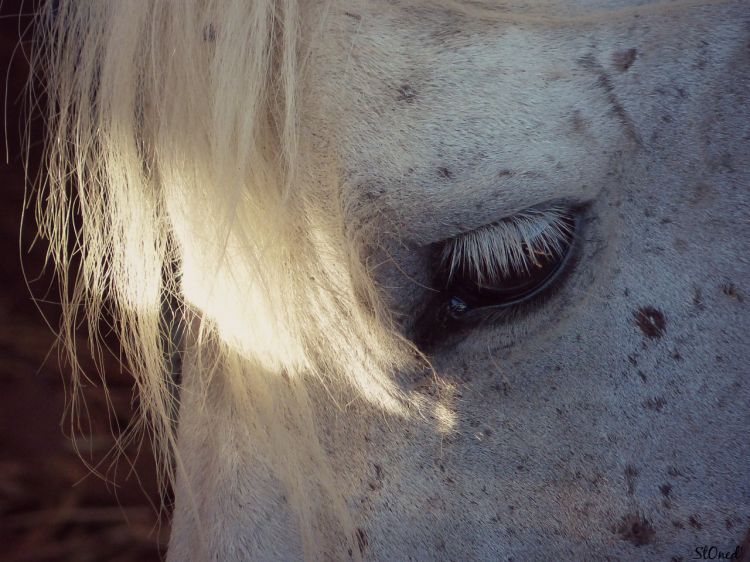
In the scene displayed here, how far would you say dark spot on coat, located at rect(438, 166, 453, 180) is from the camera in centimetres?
48

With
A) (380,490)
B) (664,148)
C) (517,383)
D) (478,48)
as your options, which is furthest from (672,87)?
(380,490)

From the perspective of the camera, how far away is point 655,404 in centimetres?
51

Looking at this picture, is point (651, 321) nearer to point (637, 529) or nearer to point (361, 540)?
point (637, 529)

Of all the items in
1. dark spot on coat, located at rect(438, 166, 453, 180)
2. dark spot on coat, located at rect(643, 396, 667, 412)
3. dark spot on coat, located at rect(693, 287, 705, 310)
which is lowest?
dark spot on coat, located at rect(643, 396, 667, 412)

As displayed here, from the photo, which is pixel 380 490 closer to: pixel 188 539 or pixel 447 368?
pixel 447 368

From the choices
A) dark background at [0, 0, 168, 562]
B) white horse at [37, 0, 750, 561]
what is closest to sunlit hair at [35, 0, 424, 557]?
white horse at [37, 0, 750, 561]

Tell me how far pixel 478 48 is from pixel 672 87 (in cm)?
15

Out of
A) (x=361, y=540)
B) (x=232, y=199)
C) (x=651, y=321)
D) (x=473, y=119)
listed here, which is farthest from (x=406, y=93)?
(x=361, y=540)

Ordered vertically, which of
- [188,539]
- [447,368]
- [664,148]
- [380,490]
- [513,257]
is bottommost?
[188,539]

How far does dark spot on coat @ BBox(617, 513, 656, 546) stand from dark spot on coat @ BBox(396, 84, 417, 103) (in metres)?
0.38

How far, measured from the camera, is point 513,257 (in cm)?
49

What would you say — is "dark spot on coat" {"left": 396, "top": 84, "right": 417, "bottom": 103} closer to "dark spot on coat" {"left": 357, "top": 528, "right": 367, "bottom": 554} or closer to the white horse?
the white horse

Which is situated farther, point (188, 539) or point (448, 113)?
point (188, 539)

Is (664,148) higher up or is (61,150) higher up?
(664,148)
